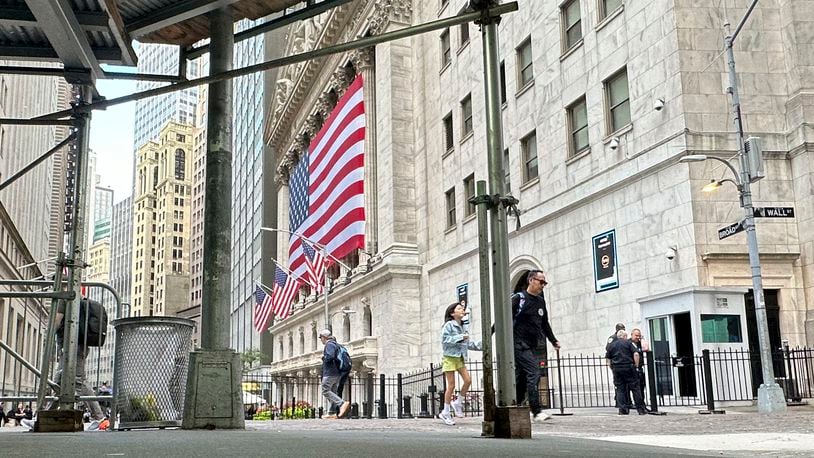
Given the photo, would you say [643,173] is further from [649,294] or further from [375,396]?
[375,396]

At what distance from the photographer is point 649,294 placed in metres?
21.8

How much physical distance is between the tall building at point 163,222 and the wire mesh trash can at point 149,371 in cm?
15764

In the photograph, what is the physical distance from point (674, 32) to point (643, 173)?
388cm

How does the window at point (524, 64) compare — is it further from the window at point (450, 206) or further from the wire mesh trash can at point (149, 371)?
the wire mesh trash can at point (149, 371)

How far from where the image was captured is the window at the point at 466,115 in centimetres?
3534

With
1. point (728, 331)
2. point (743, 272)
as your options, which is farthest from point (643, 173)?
point (728, 331)

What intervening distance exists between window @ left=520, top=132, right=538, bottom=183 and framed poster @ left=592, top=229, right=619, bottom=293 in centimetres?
554

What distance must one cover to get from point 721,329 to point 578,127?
9833 millimetres

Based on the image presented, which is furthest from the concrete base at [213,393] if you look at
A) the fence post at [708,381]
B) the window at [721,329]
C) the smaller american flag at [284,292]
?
the smaller american flag at [284,292]

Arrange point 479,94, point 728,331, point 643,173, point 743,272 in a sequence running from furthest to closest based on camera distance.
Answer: point 479,94, point 643,173, point 743,272, point 728,331

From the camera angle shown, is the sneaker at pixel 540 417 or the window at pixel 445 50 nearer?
the sneaker at pixel 540 417

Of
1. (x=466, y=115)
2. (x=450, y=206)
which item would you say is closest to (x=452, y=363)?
(x=466, y=115)

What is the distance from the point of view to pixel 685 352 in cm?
1897

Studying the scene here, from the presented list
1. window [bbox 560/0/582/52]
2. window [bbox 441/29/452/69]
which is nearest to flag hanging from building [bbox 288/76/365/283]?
window [bbox 441/29/452/69]
